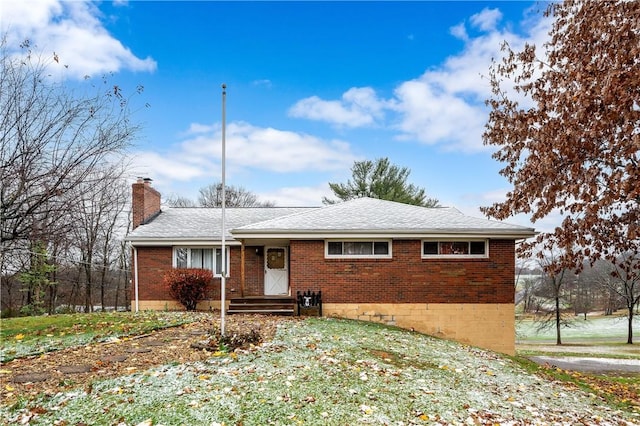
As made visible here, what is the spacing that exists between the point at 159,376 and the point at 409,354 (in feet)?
16.1

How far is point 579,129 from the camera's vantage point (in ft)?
28.2

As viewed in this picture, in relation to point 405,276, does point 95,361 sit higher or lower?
lower

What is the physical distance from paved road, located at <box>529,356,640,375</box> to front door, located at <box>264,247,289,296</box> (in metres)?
9.54

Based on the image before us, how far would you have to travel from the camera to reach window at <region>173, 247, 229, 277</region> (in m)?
16.0

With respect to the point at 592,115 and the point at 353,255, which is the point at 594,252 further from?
the point at 353,255

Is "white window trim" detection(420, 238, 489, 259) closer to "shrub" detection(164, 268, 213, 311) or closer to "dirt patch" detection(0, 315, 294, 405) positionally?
"dirt patch" detection(0, 315, 294, 405)

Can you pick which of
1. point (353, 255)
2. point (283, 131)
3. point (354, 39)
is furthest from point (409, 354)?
point (283, 131)

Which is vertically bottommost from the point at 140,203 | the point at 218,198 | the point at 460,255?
the point at 460,255

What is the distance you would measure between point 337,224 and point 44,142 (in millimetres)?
8838

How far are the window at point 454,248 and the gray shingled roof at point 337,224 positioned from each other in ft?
1.67

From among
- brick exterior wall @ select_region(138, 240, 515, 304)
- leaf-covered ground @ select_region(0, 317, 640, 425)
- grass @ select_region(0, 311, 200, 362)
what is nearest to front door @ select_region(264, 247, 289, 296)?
brick exterior wall @ select_region(138, 240, 515, 304)

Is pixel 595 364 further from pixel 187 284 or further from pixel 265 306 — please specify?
pixel 187 284

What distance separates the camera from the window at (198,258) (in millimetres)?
16031

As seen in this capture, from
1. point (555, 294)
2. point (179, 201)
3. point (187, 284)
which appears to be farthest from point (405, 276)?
point (179, 201)
